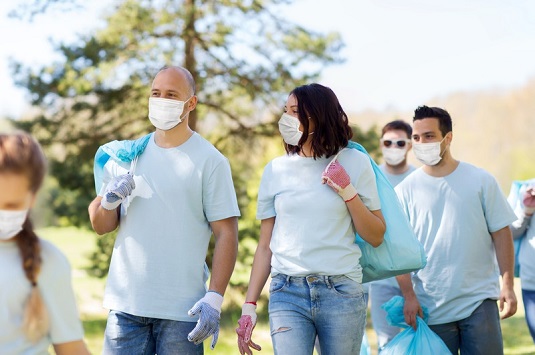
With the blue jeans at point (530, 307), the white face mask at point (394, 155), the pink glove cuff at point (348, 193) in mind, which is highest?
the white face mask at point (394, 155)

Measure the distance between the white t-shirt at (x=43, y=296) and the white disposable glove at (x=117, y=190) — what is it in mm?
1311

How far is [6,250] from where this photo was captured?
2.62 metres

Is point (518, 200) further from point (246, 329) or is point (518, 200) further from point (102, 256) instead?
point (102, 256)

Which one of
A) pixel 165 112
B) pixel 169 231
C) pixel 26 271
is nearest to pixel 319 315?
pixel 169 231

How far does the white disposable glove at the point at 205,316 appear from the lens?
3.85 metres

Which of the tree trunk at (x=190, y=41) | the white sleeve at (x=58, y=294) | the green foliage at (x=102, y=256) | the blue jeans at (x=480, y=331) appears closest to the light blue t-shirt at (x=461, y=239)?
the blue jeans at (x=480, y=331)

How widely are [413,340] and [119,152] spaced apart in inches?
85.1

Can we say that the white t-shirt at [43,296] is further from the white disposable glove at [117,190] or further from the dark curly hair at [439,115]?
the dark curly hair at [439,115]

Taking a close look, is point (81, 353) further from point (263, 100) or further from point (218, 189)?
point (263, 100)

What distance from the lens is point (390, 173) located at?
21.2 ft

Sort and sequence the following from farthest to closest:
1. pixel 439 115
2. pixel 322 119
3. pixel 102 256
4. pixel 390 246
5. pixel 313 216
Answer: pixel 102 256, pixel 439 115, pixel 390 246, pixel 322 119, pixel 313 216

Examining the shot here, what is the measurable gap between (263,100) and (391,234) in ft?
28.7

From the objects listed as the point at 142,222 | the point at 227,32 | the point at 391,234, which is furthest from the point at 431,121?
the point at 227,32

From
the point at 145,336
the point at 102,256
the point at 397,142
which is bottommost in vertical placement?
the point at 102,256
